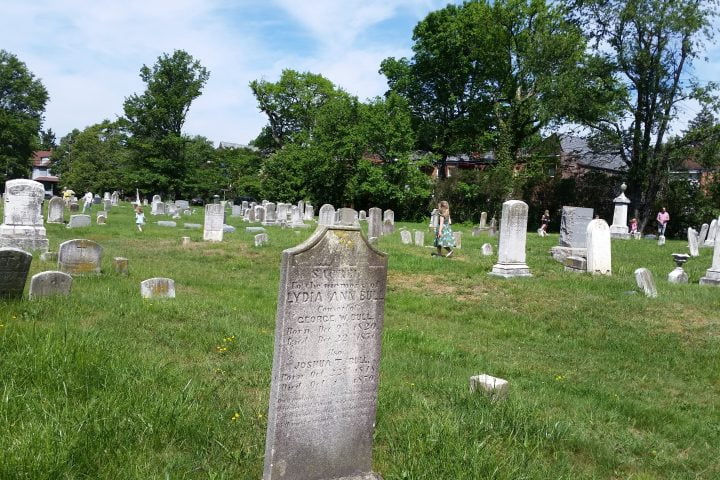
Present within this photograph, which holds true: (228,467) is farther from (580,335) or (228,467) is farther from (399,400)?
(580,335)

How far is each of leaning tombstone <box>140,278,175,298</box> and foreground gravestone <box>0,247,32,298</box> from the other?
169 centimetres

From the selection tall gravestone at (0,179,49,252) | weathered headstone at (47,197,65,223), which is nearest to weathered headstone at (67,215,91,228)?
weathered headstone at (47,197,65,223)

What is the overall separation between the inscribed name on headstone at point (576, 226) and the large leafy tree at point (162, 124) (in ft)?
154

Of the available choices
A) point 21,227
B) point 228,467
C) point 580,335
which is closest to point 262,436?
point 228,467

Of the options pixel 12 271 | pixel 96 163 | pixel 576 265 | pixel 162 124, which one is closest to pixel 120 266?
pixel 12 271

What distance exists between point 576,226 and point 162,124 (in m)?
50.0

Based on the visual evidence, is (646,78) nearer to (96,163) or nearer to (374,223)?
(374,223)

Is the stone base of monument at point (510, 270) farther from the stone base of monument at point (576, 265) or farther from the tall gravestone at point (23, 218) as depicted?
the tall gravestone at point (23, 218)

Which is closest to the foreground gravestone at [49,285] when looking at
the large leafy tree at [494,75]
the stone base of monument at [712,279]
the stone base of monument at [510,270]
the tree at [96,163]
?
the stone base of monument at [510,270]

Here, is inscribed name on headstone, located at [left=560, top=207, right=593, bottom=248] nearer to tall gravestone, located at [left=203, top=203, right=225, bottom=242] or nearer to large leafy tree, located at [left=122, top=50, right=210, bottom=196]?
tall gravestone, located at [left=203, top=203, right=225, bottom=242]

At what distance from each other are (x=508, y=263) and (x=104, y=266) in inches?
354

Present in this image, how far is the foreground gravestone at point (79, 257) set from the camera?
34.4 ft

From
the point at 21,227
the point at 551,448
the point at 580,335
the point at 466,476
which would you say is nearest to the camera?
the point at 466,476

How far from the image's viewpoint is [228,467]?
3652 millimetres
